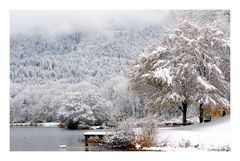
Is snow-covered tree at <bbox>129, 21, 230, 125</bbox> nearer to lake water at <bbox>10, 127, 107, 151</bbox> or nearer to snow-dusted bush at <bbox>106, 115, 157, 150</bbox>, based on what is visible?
snow-dusted bush at <bbox>106, 115, 157, 150</bbox>

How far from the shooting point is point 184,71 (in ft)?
43.0

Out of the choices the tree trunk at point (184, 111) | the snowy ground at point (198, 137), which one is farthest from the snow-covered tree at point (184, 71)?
the snowy ground at point (198, 137)

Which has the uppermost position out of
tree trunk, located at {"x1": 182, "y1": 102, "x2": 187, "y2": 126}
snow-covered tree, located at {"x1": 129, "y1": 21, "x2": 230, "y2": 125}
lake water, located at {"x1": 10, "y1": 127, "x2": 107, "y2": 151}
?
snow-covered tree, located at {"x1": 129, "y1": 21, "x2": 230, "y2": 125}

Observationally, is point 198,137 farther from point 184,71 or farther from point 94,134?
point 94,134

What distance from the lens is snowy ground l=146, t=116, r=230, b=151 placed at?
12852 mm

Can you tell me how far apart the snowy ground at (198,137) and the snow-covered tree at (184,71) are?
25 cm

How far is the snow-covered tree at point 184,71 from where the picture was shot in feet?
42.8

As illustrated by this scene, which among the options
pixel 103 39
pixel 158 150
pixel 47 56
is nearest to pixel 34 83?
pixel 47 56

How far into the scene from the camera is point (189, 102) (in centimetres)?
1311

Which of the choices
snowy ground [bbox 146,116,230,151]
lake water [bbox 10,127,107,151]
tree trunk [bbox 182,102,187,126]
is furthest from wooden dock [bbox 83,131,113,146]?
tree trunk [bbox 182,102,187,126]

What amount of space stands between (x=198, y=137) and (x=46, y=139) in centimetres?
234

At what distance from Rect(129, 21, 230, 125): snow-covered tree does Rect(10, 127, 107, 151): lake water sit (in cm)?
120

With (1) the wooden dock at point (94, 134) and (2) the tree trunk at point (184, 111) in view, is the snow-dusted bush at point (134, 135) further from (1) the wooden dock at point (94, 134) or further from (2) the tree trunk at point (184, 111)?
(2) the tree trunk at point (184, 111)

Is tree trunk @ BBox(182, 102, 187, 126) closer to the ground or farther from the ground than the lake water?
farther from the ground
